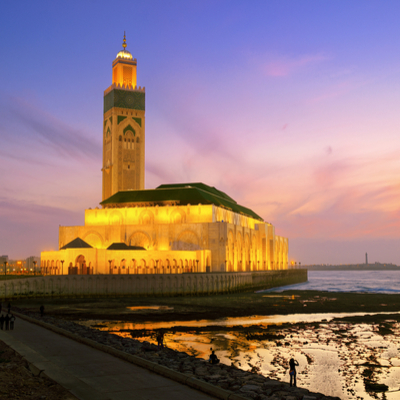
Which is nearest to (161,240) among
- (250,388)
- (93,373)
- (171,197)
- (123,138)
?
(171,197)

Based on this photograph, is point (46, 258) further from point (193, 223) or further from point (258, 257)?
point (258, 257)

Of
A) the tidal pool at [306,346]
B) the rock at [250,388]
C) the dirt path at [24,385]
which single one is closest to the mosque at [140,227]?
the tidal pool at [306,346]

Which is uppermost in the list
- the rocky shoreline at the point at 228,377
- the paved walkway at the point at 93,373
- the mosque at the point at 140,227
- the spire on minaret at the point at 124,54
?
the spire on minaret at the point at 124,54

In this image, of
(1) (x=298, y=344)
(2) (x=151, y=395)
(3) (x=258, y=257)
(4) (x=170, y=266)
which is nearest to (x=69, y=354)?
(2) (x=151, y=395)

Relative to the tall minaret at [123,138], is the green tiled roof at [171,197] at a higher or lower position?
lower

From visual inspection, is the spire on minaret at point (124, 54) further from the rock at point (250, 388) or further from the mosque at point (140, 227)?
the rock at point (250, 388)

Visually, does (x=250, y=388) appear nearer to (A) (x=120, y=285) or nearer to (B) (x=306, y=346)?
(B) (x=306, y=346)

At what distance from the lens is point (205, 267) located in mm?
72250

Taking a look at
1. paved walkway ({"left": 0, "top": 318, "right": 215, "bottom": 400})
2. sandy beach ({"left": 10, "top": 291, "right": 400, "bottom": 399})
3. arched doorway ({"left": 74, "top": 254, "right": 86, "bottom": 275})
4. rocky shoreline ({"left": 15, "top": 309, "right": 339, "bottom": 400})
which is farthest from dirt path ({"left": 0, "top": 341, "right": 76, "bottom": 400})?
arched doorway ({"left": 74, "top": 254, "right": 86, "bottom": 275})

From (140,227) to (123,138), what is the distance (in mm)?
31320

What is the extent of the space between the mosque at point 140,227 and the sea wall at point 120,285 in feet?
21.1

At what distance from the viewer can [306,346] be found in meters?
23.3

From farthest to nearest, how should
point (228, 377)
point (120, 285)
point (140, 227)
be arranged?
point (140, 227)
point (120, 285)
point (228, 377)

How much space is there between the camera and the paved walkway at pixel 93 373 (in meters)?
11.4
